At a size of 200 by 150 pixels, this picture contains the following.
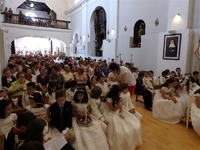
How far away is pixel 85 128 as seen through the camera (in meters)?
2.46

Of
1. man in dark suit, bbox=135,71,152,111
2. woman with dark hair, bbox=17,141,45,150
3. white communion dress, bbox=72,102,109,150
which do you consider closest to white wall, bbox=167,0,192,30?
man in dark suit, bbox=135,71,152,111

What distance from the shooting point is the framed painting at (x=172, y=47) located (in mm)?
6521

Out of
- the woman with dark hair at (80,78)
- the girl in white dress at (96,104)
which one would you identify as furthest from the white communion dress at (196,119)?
the woman with dark hair at (80,78)

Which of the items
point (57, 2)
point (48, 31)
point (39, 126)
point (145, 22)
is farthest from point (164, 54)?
point (57, 2)

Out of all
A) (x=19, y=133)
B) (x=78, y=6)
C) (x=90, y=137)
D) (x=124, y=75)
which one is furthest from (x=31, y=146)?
(x=78, y=6)

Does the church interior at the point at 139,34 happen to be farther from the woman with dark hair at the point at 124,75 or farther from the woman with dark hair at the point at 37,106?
the woman with dark hair at the point at 37,106

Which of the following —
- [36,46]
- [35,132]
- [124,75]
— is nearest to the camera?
[35,132]

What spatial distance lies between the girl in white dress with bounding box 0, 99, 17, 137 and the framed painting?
6.19 meters

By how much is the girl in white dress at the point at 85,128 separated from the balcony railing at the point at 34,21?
47.6 ft

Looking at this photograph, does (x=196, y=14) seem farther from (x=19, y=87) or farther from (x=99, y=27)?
(x=99, y=27)

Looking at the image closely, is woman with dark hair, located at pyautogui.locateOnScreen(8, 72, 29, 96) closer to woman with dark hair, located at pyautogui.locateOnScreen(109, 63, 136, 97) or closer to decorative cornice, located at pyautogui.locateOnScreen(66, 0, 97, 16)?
woman with dark hair, located at pyautogui.locateOnScreen(109, 63, 136, 97)

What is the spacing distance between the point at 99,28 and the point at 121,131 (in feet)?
38.8

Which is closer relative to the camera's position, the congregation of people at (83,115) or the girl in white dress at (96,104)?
the congregation of people at (83,115)

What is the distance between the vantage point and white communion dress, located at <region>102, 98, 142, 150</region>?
8.52 ft
